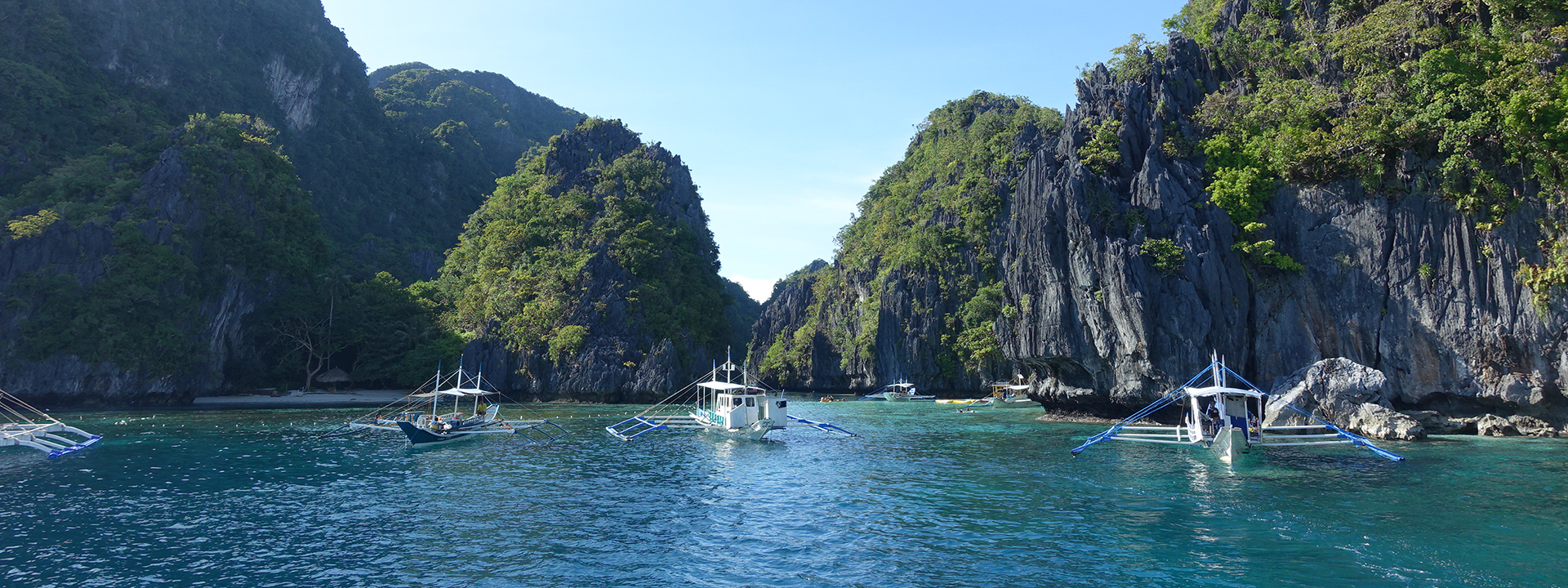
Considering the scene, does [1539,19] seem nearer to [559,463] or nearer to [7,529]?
[559,463]

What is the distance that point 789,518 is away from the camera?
1902 centimetres

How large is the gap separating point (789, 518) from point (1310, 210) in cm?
3483

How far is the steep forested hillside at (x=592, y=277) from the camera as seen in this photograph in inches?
3031

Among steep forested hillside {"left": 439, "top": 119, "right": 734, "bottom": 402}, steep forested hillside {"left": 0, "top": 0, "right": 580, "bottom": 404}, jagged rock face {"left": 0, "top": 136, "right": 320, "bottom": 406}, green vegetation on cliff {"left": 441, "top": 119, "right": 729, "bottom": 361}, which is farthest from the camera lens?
green vegetation on cliff {"left": 441, "top": 119, "right": 729, "bottom": 361}

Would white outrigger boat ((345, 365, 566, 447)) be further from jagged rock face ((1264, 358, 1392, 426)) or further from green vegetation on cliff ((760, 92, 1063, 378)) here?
green vegetation on cliff ((760, 92, 1063, 378))

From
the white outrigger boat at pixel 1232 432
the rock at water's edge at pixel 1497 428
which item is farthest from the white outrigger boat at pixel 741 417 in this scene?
the rock at water's edge at pixel 1497 428

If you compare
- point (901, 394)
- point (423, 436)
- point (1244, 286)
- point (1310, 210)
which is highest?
point (1310, 210)

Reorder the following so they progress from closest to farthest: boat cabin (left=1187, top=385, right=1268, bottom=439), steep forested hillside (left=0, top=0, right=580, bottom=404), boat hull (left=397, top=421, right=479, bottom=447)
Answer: boat cabin (left=1187, top=385, right=1268, bottom=439) → boat hull (left=397, top=421, right=479, bottom=447) → steep forested hillside (left=0, top=0, right=580, bottom=404)

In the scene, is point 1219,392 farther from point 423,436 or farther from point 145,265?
point 145,265

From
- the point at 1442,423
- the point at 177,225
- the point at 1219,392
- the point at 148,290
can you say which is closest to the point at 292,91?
the point at 177,225

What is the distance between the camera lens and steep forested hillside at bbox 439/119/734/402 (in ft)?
253

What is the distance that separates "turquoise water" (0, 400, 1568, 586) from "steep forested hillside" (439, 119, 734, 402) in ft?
145

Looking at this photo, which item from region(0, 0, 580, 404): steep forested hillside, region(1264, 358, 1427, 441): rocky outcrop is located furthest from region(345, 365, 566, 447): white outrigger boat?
region(1264, 358, 1427, 441): rocky outcrop

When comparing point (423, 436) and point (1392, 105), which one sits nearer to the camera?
point (1392, 105)
